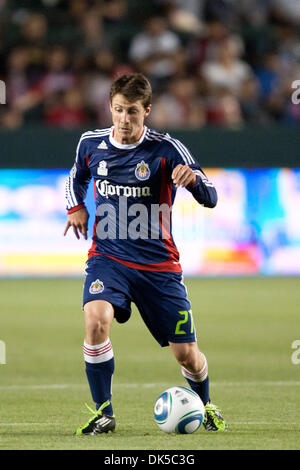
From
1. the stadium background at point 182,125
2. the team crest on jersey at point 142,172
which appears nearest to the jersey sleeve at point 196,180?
the team crest on jersey at point 142,172

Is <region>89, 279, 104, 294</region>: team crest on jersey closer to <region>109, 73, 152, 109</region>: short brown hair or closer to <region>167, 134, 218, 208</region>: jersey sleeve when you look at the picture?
<region>167, 134, 218, 208</region>: jersey sleeve

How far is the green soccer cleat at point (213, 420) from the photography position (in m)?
6.16

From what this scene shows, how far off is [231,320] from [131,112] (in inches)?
253

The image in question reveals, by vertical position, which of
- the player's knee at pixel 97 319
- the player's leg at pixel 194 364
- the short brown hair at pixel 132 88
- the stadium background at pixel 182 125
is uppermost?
the stadium background at pixel 182 125

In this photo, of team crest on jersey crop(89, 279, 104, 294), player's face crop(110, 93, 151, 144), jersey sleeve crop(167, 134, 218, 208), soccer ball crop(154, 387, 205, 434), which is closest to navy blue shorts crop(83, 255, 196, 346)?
team crest on jersey crop(89, 279, 104, 294)

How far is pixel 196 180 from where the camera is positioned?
19.9ft

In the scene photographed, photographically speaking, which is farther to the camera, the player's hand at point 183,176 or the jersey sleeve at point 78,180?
the jersey sleeve at point 78,180

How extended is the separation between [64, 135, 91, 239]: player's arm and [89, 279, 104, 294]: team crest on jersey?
0.48 meters

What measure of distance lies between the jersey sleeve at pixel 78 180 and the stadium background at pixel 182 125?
638cm

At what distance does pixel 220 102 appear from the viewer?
17.1 m

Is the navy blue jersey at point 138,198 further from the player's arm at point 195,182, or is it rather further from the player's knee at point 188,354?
the player's knee at point 188,354

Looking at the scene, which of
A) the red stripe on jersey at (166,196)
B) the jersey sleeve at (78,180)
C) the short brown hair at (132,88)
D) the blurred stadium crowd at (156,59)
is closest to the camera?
the short brown hair at (132,88)

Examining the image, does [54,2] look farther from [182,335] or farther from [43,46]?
[182,335]

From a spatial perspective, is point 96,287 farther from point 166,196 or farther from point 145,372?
point 145,372
